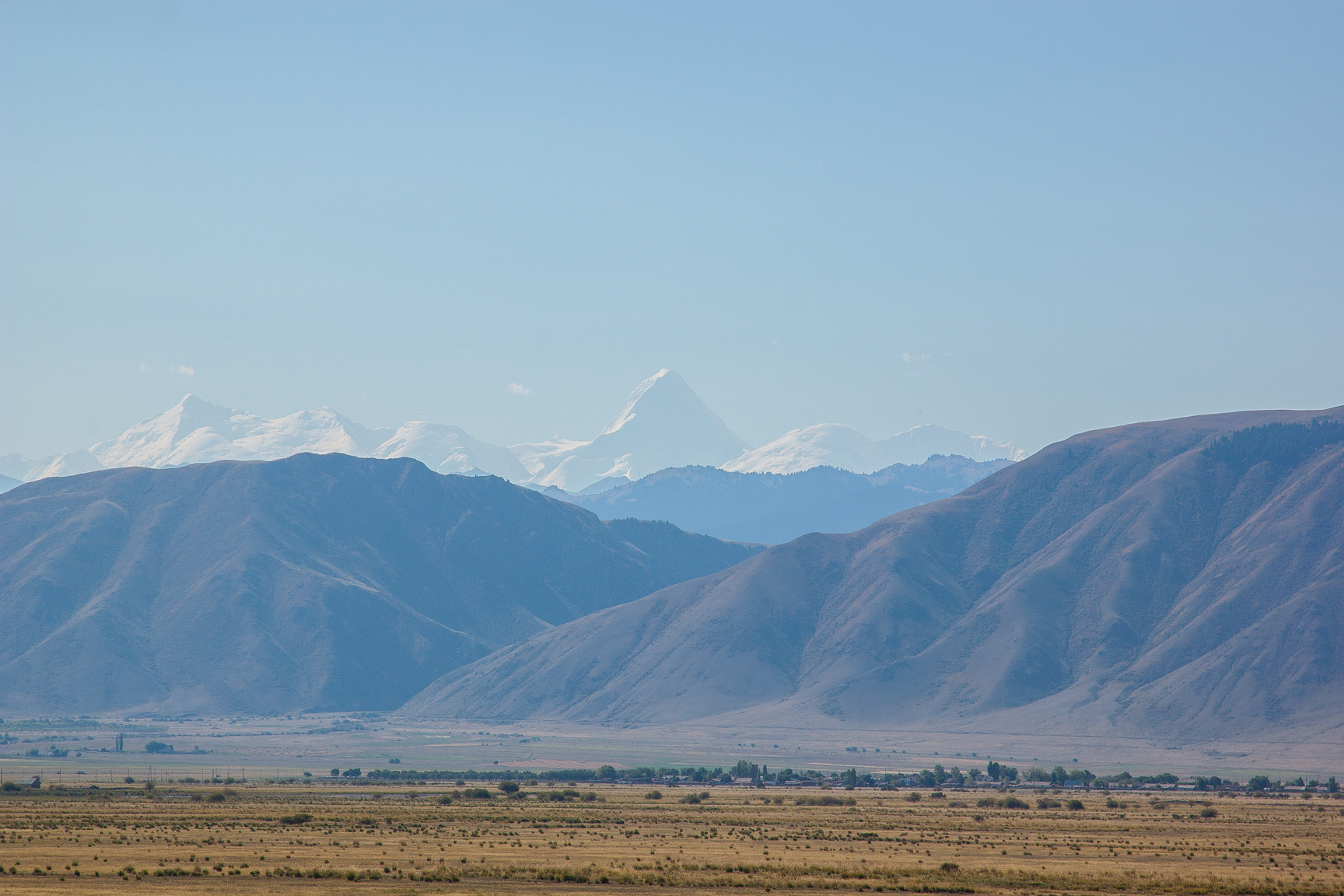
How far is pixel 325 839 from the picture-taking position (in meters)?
88.9

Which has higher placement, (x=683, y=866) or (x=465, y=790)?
(x=683, y=866)

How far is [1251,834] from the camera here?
334ft

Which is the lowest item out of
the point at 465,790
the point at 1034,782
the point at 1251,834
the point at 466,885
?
the point at 1034,782

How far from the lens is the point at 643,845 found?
88.9 meters

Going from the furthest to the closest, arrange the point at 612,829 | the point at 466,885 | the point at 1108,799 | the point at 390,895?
the point at 1108,799
the point at 612,829
the point at 466,885
the point at 390,895

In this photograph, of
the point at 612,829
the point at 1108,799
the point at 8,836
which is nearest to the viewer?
the point at 8,836

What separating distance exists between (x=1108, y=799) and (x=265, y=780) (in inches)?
3940

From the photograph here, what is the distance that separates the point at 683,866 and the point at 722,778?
102917mm

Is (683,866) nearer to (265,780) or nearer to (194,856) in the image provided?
(194,856)

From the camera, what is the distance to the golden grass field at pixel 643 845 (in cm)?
6962

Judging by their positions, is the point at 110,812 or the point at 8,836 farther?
the point at 110,812

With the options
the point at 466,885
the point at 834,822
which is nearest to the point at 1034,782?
the point at 834,822

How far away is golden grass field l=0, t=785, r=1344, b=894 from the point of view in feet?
228

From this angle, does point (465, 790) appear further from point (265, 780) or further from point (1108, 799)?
point (1108, 799)
